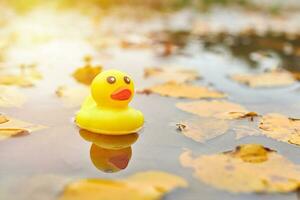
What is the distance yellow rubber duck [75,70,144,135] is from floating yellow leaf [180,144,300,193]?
1.09ft

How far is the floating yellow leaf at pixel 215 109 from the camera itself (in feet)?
8.53

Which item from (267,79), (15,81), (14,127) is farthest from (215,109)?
(15,81)

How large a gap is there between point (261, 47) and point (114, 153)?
341 cm

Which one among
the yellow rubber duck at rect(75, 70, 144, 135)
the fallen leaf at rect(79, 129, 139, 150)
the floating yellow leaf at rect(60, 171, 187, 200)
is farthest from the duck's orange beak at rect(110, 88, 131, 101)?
the floating yellow leaf at rect(60, 171, 187, 200)

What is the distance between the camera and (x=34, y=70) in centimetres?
352

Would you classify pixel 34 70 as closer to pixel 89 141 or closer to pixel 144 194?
pixel 89 141

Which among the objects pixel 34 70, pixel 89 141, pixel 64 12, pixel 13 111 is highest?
pixel 64 12

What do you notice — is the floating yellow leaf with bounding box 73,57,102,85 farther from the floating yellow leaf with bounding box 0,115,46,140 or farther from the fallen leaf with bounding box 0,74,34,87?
the floating yellow leaf with bounding box 0,115,46,140

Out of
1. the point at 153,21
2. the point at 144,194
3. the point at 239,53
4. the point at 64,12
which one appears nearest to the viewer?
the point at 144,194

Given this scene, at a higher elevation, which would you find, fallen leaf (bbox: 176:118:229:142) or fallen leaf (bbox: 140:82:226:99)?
fallen leaf (bbox: 140:82:226:99)

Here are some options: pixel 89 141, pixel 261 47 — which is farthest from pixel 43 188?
pixel 261 47

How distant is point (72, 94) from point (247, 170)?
1341mm

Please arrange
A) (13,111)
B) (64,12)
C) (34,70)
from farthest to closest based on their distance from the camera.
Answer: (64,12) → (34,70) → (13,111)

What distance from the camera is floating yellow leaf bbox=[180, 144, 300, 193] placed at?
1757 millimetres
